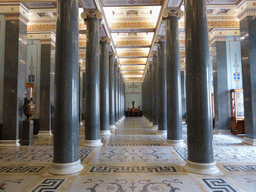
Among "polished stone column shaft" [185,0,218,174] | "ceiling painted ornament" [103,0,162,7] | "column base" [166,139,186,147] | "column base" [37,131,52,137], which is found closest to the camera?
"polished stone column shaft" [185,0,218,174]

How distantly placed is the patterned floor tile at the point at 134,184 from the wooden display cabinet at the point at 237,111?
794 centimetres

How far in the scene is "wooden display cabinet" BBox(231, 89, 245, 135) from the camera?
1052cm

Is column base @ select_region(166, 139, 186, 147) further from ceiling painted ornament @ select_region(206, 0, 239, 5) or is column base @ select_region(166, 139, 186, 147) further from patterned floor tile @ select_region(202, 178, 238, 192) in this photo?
ceiling painted ornament @ select_region(206, 0, 239, 5)

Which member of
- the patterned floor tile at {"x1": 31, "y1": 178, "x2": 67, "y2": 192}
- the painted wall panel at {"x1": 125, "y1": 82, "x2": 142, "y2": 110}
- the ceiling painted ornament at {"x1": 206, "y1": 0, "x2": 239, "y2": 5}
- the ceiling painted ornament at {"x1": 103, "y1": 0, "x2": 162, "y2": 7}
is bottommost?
the patterned floor tile at {"x1": 31, "y1": 178, "x2": 67, "y2": 192}

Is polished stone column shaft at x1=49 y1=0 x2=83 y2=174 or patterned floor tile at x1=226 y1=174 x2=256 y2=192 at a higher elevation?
polished stone column shaft at x1=49 y1=0 x2=83 y2=174

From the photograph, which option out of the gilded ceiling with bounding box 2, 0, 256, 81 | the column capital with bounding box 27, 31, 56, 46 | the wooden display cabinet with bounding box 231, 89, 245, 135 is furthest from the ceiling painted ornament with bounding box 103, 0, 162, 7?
the wooden display cabinet with bounding box 231, 89, 245, 135

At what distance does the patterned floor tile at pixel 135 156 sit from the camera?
5.34 metres

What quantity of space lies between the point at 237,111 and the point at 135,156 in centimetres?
757

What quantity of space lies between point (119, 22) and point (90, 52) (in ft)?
17.2

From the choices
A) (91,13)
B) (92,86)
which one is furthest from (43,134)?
(91,13)

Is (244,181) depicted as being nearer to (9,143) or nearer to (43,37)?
(9,143)

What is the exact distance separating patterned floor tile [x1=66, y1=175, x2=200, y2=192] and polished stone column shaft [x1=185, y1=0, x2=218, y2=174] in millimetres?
661

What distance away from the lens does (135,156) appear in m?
5.90

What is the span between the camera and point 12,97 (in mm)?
7906
